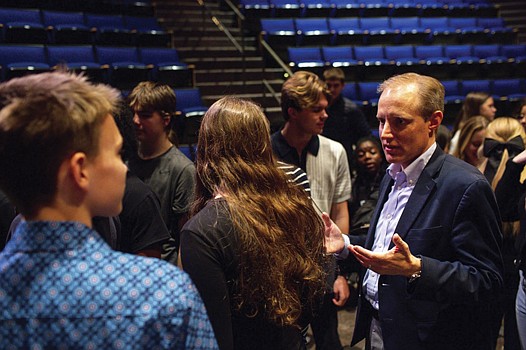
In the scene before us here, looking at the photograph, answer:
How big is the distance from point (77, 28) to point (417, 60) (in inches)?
213

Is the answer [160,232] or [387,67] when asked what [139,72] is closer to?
[387,67]

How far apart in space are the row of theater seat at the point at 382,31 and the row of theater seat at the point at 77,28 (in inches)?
76.3

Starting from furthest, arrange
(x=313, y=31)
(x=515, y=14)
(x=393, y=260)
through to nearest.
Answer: (x=515, y=14), (x=313, y=31), (x=393, y=260)

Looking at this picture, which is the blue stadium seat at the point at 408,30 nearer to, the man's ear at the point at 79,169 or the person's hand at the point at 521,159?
the person's hand at the point at 521,159

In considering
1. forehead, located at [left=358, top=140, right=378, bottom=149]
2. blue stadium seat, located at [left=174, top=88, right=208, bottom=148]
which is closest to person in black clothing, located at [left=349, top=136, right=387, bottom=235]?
forehead, located at [left=358, top=140, right=378, bottom=149]

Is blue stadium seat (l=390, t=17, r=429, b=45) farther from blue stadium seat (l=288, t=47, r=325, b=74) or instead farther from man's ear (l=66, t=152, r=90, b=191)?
man's ear (l=66, t=152, r=90, b=191)

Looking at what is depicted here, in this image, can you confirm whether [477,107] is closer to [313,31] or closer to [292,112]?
→ [292,112]

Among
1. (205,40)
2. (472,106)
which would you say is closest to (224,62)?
(205,40)

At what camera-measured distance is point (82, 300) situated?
864 millimetres

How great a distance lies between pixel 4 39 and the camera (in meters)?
7.36

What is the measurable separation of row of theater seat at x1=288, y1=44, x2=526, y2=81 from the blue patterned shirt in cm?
768

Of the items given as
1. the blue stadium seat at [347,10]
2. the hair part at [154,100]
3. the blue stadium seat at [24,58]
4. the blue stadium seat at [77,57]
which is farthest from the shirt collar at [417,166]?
the blue stadium seat at [347,10]

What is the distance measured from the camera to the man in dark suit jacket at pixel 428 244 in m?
1.68

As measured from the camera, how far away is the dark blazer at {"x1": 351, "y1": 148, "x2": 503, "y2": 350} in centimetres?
169
